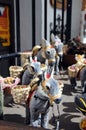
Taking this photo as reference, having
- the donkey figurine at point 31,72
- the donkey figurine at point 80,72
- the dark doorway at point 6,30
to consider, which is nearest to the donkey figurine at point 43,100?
the donkey figurine at point 31,72

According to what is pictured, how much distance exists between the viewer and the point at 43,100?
76cm

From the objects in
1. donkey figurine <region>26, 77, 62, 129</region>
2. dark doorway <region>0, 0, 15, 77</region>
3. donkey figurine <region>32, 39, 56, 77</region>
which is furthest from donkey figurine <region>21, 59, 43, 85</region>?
dark doorway <region>0, 0, 15, 77</region>

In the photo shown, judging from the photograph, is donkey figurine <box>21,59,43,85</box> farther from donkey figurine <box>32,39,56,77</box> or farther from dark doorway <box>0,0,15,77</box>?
dark doorway <box>0,0,15,77</box>

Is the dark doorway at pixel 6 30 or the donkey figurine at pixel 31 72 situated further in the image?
the dark doorway at pixel 6 30

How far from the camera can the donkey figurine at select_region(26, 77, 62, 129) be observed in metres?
0.72

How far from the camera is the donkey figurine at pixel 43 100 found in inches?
28.3

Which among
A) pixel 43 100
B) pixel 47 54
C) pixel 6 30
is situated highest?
pixel 6 30

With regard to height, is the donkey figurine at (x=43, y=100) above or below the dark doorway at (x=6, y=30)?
below

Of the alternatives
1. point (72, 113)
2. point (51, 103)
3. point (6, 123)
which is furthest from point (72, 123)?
point (6, 123)

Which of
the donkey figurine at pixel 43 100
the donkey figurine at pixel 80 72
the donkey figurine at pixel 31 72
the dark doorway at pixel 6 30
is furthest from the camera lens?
the dark doorway at pixel 6 30

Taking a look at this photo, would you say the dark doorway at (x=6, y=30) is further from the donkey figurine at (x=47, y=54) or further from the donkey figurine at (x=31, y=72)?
the donkey figurine at (x=31, y=72)

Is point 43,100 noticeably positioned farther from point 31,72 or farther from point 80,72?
point 80,72

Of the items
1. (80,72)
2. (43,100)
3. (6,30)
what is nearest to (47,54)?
(80,72)

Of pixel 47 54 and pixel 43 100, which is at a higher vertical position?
pixel 47 54
